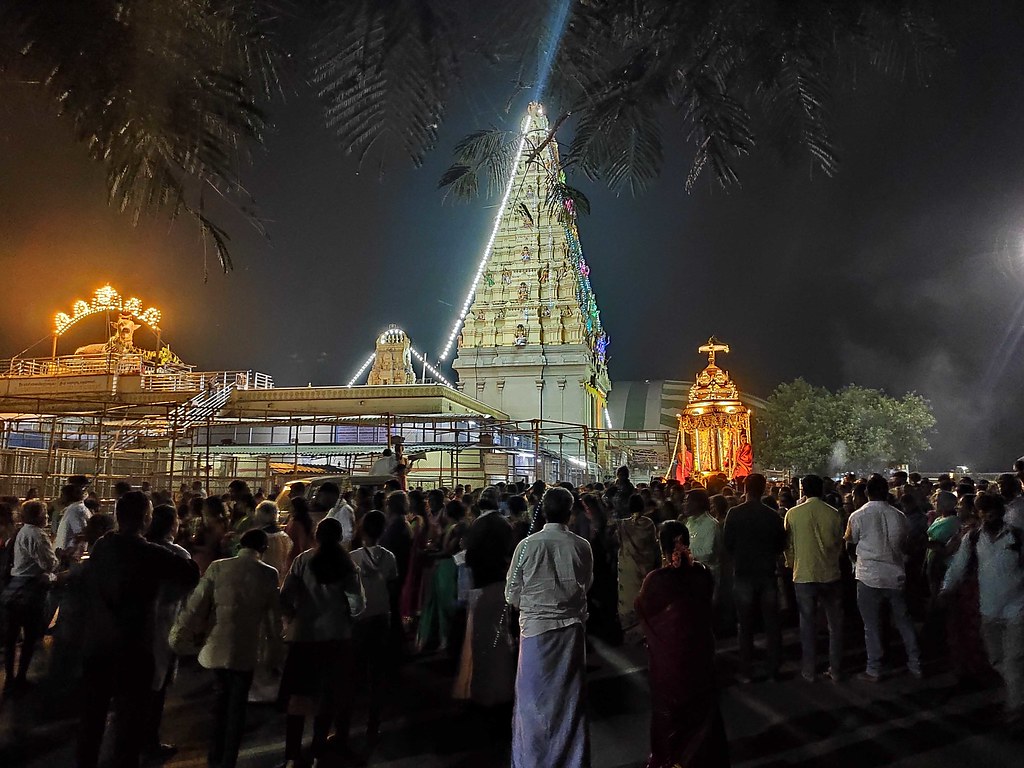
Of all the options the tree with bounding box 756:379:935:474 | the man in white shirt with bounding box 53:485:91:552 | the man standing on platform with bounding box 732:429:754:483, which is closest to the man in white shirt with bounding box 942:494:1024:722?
the man in white shirt with bounding box 53:485:91:552

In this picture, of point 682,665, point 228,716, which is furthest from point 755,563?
point 228,716

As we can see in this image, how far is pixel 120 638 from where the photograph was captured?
149 inches

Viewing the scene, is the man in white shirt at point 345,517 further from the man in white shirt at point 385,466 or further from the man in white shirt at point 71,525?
the man in white shirt at point 385,466

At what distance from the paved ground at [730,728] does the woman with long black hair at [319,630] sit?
0.47m

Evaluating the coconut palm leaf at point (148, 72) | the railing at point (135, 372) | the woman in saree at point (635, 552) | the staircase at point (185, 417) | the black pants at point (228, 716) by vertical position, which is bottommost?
the black pants at point (228, 716)

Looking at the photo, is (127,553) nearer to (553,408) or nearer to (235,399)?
(235,399)

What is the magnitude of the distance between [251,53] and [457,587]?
20.0 feet

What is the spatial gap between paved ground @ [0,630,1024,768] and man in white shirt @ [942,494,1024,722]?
0.33 meters

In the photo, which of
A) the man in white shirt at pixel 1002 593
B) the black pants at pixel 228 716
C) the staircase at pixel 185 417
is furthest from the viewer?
the staircase at pixel 185 417

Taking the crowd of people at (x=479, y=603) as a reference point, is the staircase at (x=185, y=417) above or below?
above

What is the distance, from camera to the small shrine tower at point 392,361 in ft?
125

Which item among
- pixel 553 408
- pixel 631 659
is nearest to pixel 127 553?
pixel 631 659

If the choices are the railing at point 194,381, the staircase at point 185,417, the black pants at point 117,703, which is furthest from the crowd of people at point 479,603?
the railing at point 194,381

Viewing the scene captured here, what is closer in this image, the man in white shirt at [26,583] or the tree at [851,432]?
the man in white shirt at [26,583]
